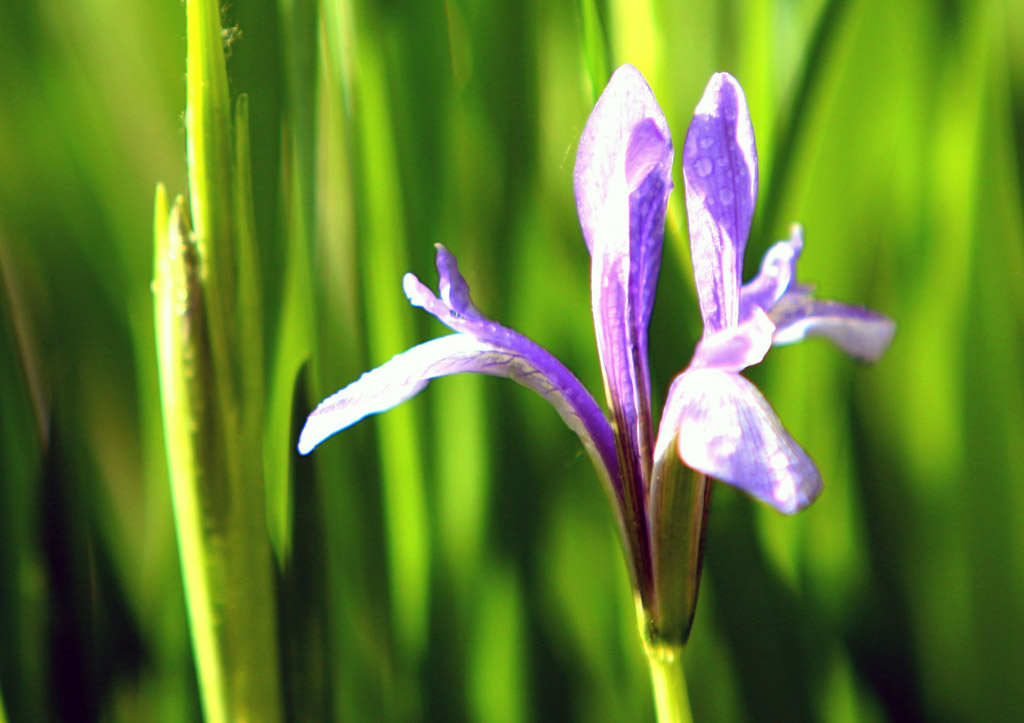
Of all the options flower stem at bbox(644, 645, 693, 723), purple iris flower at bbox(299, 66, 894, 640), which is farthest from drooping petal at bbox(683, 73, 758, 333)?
flower stem at bbox(644, 645, 693, 723)

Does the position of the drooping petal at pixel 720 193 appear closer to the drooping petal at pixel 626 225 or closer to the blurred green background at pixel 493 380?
the drooping petal at pixel 626 225

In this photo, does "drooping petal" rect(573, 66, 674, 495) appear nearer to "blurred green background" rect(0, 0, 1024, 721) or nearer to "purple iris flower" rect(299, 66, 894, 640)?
"purple iris flower" rect(299, 66, 894, 640)

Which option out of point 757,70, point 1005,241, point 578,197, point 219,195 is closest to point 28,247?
point 219,195

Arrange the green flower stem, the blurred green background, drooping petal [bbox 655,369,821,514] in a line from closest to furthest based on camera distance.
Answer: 1. drooping petal [bbox 655,369,821,514]
2. the green flower stem
3. the blurred green background

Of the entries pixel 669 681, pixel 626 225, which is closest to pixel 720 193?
pixel 626 225

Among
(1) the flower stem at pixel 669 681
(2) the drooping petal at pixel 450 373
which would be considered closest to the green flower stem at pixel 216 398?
(2) the drooping petal at pixel 450 373

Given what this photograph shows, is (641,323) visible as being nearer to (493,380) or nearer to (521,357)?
(521,357)

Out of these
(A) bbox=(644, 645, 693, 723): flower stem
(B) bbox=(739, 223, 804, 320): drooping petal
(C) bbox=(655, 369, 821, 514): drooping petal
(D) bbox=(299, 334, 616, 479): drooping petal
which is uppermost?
(B) bbox=(739, 223, 804, 320): drooping petal
